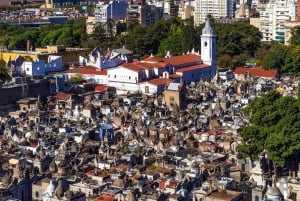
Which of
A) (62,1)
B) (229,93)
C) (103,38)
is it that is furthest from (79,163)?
(62,1)

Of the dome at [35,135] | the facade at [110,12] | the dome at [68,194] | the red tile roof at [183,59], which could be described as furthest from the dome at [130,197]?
the facade at [110,12]

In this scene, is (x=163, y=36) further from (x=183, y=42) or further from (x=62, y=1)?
(x=62, y=1)

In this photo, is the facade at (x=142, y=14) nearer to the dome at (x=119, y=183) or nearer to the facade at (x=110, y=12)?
the facade at (x=110, y=12)

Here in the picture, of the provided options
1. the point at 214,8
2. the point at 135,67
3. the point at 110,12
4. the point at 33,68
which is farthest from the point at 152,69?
the point at 214,8

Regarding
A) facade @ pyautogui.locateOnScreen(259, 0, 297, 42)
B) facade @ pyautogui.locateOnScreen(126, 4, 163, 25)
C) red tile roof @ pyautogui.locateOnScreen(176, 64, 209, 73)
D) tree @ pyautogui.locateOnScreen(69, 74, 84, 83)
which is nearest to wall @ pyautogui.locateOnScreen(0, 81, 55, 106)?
tree @ pyautogui.locateOnScreen(69, 74, 84, 83)

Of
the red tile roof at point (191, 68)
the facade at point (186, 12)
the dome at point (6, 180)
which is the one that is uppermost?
the facade at point (186, 12)

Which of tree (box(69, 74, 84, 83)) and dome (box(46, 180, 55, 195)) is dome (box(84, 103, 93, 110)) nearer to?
tree (box(69, 74, 84, 83))

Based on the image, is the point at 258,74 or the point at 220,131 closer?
the point at 220,131
